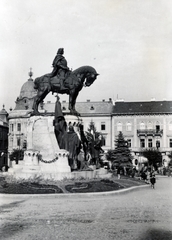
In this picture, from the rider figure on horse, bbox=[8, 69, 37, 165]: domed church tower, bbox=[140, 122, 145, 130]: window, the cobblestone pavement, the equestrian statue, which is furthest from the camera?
bbox=[8, 69, 37, 165]: domed church tower

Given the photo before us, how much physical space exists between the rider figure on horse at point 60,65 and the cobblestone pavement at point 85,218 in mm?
8231

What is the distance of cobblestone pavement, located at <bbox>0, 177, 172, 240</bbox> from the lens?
834 cm

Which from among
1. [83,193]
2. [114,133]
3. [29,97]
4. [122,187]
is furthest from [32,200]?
[29,97]

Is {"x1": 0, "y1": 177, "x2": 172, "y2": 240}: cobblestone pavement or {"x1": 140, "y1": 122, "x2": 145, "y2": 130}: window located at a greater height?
{"x1": 140, "y1": 122, "x2": 145, "y2": 130}: window

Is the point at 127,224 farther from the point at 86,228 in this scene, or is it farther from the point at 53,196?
the point at 53,196

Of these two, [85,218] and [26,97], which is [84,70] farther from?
[26,97]

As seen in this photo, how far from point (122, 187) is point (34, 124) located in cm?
562

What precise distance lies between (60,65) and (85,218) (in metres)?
11.8

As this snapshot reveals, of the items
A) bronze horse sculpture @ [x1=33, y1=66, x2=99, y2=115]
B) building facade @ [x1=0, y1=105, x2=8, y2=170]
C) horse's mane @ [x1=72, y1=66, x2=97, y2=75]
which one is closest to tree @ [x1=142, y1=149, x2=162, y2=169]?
building facade @ [x1=0, y1=105, x2=8, y2=170]

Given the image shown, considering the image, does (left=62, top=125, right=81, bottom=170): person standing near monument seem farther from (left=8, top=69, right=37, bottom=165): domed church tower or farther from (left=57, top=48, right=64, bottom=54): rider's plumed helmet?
(left=8, top=69, right=37, bottom=165): domed church tower

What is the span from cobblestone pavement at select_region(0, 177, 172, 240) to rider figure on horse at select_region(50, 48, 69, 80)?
27.0ft

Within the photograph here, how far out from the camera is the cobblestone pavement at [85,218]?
834 cm

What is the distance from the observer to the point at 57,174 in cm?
1752

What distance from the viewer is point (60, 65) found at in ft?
67.4
